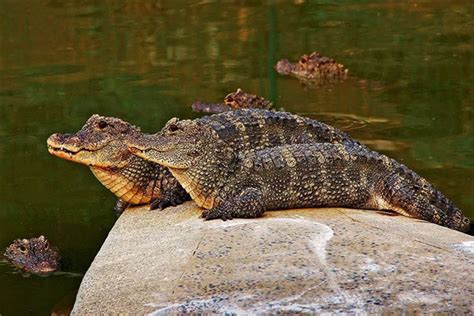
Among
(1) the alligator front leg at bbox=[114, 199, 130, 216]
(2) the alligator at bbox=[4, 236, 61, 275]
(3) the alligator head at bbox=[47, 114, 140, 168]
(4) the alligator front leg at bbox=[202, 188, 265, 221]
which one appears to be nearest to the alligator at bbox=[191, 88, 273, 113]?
(1) the alligator front leg at bbox=[114, 199, 130, 216]

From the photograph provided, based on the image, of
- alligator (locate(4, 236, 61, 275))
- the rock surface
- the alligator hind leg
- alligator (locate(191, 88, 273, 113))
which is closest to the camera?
the rock surface

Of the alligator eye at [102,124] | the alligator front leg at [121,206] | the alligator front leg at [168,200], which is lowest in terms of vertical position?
the alligator front leg at [121,206]

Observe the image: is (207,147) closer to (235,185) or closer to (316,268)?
(235,185)

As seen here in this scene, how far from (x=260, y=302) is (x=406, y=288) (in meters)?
0.61

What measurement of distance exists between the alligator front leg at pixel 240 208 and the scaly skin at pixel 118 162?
618 millimetres

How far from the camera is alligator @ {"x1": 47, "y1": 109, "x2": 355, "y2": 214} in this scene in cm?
627

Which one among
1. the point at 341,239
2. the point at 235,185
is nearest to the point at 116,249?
the point at 235,185

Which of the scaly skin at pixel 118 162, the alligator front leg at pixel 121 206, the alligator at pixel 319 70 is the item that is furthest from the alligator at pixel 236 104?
the scaly skin at pixel 118 162

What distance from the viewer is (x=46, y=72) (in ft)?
40.8

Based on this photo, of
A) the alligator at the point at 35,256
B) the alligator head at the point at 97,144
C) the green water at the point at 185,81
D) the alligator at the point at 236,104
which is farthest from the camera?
the alligator at the point at 236,104

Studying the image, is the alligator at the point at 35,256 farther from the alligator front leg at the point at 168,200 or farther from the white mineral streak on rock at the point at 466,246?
the white mineral streak on rock at the point at 466,246

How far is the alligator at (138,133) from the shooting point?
20.6 ft

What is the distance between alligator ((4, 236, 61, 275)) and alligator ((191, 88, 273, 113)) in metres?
3.60

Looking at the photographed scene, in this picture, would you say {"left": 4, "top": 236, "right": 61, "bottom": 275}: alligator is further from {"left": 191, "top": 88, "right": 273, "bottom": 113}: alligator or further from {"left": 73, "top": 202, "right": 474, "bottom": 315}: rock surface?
{"left": 191, "top": 88, "right": 273, "bottom": 113}: alligator
